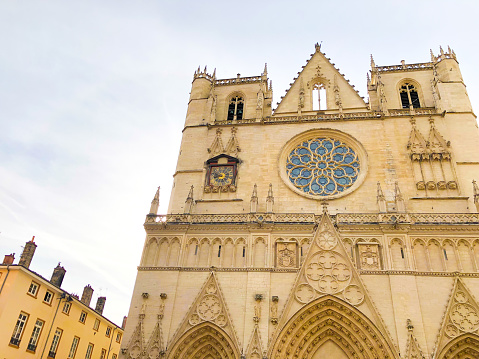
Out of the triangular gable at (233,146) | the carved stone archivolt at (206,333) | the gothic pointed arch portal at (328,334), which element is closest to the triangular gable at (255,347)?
the gothic pointed arch portal at (328,334)

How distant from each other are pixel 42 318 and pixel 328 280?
44.6 feet

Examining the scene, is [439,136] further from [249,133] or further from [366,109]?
[249,133]

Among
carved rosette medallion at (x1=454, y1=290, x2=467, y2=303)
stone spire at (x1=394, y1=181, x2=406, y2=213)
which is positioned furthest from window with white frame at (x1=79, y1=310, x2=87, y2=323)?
carved rosette medallion at (x1=454, y1=290, x2=467, y2=303)

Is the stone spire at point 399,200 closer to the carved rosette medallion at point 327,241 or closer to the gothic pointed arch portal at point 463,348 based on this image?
the carved rosette medallion at point 327,241

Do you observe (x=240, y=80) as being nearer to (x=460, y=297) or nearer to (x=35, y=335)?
(x=460, y=297)

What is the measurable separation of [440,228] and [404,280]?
111 inches

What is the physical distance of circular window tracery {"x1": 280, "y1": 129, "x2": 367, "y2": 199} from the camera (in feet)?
60.5

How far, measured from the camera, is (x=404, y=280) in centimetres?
1466

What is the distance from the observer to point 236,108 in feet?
75.3

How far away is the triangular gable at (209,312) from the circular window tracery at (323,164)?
6105 mm

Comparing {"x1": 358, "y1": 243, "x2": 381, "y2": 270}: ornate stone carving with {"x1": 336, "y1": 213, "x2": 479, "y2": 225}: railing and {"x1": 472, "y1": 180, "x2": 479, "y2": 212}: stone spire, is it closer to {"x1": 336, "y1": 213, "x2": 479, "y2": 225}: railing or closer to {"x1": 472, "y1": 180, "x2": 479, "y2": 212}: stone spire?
{"x1": 336, "y1": 213, "x2": 479, "y2": 225}: railing

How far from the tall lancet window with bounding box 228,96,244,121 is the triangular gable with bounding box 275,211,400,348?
9.23 m

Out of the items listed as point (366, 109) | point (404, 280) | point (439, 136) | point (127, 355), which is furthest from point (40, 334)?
point (439, 136)

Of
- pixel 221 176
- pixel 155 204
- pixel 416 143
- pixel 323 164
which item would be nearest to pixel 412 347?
pixel 323 164
